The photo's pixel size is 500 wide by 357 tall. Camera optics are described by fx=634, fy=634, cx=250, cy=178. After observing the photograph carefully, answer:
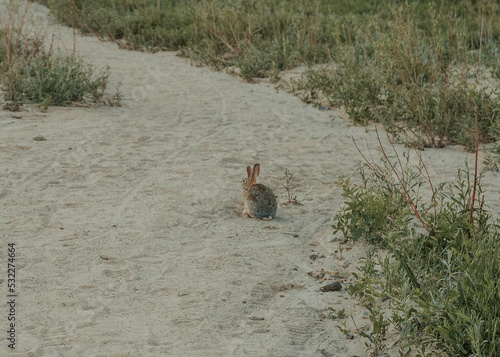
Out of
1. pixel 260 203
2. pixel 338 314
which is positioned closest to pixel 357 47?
→ pixel 260 203

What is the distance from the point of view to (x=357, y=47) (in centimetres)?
1059

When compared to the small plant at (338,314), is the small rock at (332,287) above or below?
above

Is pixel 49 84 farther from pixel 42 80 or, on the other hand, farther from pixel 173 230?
pixel 173 230

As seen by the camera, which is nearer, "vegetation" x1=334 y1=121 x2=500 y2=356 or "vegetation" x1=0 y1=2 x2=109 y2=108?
"vegetation" x1=334 y1=121 x2=500 y2=356

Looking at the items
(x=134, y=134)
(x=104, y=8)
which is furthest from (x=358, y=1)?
(x=134, y=134)

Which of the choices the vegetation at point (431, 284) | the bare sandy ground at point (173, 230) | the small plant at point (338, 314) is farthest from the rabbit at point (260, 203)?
the small plant at point (338, 314)

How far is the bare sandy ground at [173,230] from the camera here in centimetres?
374

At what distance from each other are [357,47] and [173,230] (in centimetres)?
650

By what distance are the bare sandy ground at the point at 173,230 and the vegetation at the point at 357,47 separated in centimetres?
49

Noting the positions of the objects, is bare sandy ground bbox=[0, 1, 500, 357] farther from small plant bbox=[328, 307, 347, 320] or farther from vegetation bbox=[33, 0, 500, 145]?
vegetation bbox=[33, 0, 500, 145]

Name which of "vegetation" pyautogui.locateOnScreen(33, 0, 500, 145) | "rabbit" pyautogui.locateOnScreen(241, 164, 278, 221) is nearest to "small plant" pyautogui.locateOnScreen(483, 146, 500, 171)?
"vegetation" pyautogui.locateOnScreen(33, 0, 500, 145)

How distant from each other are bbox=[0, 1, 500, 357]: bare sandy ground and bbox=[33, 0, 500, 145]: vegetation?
490 mm

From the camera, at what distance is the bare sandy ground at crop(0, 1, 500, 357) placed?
374 cm

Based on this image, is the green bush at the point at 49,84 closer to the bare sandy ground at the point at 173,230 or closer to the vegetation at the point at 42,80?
the vegetation at the point at 42,80
